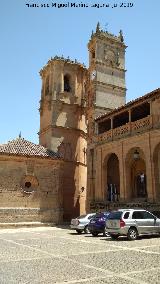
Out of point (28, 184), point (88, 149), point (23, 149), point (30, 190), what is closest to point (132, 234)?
point (88, 149)

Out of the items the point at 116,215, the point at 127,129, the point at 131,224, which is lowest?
the point at 131,224

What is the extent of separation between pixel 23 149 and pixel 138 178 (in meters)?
12.2

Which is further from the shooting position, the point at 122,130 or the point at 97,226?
the point at 122,130

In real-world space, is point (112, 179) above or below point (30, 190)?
above

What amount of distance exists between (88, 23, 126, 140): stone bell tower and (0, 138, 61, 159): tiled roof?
6.31 meters

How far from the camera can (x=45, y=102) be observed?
3934 centimetres

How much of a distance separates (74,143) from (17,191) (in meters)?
11.3

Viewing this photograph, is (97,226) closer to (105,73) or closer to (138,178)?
(138,178)

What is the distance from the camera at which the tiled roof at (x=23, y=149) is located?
1188 inches

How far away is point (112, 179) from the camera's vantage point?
30.0 m

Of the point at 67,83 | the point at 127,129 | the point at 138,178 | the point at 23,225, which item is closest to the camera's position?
the point at 127,129

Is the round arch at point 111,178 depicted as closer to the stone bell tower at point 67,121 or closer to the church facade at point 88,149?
the church facade at point 88,149

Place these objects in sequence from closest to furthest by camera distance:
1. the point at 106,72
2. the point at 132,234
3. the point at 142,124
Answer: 1. the point at 132,234
2. the point at 142,124
3. the point at 106,72

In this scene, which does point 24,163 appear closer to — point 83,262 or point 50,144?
point 50,144
